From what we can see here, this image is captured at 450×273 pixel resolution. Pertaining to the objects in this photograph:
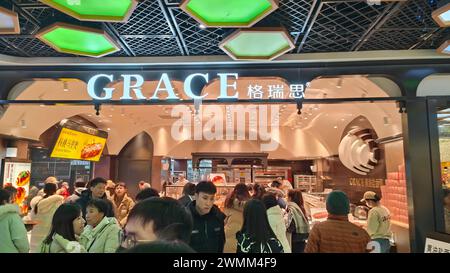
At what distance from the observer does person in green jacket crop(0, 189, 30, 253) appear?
278cm

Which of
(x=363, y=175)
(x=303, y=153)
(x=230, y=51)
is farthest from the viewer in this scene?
(x=303, y=153)

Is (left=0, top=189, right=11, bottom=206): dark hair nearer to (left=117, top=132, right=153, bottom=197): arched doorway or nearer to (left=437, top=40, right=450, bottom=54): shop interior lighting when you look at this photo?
(left=437, top=40, right=450, bottom=54): shop interior lighting

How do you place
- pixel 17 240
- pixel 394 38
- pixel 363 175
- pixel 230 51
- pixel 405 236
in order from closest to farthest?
pixel 17 240, pixel 230 51, pixel 394 38, pixel 405 236, pixel 363 175

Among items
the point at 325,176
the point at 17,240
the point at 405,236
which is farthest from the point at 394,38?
the point at 325,176

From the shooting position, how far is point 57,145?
5.75m

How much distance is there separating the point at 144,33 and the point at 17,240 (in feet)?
7.96

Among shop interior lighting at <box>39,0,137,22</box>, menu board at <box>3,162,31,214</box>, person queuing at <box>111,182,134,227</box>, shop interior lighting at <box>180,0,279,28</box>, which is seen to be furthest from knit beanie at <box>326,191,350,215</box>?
menu board at <box>3,162,31,214</box>

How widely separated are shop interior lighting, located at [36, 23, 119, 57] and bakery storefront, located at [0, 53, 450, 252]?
0.60 metres

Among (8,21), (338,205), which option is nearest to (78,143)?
(8,21)

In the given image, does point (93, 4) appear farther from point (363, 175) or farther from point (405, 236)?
point (363, 175)

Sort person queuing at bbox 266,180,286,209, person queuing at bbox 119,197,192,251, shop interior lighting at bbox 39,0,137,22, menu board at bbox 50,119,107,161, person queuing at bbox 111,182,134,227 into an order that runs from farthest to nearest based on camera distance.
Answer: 1. menu board at bbox 50,119,107,161
2. person queuing at bbox 111,182,134,227
3. person queuing at bbox 266,180,286,209
4. shop interior lighting at bbox 39,0,137,22
5. person queuing at bbox 119,197,192,251

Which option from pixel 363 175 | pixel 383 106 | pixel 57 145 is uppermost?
pixel 383 106

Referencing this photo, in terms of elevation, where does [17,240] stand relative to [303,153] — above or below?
below

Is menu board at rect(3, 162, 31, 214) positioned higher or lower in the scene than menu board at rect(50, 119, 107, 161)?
lower
